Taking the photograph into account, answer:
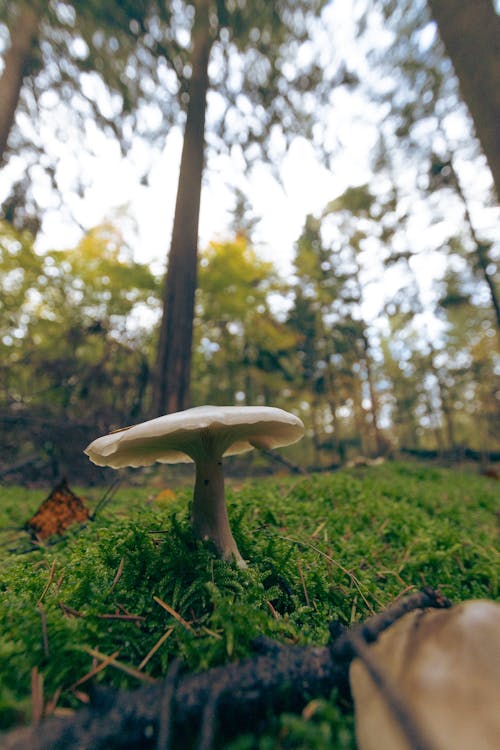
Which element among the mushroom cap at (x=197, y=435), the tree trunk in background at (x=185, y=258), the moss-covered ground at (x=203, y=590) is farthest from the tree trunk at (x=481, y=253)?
the mushroom cap at (x=197, y=435)

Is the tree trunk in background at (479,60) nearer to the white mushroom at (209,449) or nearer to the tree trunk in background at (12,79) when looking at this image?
the white mushroom at (209,449)

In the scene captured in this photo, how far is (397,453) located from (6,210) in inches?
462

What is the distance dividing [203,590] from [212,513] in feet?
0.87

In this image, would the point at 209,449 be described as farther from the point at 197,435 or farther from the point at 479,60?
the point at 479,60

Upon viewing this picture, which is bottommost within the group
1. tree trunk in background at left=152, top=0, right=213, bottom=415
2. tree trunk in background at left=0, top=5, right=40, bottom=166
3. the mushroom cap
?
the mushroom cap

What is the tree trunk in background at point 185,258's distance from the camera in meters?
5.02

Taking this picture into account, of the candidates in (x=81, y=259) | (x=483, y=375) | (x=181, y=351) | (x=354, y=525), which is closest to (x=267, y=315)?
(x=81, y=259)

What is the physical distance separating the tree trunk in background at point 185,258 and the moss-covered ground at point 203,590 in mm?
2891

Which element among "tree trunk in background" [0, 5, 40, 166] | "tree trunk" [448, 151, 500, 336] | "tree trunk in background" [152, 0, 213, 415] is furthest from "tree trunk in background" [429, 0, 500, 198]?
"tree trunk" [448, 151, 500, 336]

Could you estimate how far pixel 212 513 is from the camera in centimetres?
132

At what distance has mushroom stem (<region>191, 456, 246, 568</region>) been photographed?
1.28 meters

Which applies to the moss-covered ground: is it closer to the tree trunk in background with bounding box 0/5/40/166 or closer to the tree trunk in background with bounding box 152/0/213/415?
the tree trunk in background with bounding box 152/0/213/415

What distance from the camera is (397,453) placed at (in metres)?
11.0

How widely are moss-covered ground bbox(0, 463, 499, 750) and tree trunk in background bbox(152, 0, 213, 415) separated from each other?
289cm
